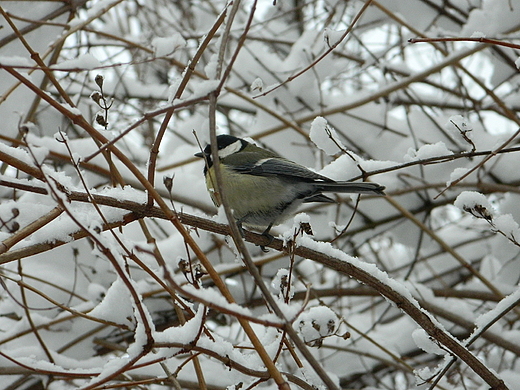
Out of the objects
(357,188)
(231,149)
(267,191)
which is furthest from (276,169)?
(357,188)

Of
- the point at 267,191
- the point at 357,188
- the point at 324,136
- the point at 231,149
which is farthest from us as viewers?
the point at 231,149

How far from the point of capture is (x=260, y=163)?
9.73 feet

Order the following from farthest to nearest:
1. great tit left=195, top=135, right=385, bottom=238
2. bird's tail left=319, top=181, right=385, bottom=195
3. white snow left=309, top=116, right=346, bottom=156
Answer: great tit left=195, top=135, right=385, bottom=238, bird's tail left=319, top=181, right=385, bottom=195, white snow left=309, top=116, right=346, bottom=156

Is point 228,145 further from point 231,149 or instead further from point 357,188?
point 357,188

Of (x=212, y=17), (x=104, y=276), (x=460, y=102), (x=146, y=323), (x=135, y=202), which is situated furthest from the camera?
(x=212, y=17)

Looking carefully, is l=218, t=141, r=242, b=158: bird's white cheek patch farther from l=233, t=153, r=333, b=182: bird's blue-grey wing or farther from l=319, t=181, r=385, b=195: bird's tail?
l=319, t=181, r=385, b=195: bird's tail

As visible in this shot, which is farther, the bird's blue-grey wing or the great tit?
the great tit

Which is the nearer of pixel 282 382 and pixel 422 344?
pixel 282 382

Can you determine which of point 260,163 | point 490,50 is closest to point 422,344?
point 260,163

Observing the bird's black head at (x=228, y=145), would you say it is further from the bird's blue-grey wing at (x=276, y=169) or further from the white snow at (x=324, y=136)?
the white snow at (x=324, y=136)

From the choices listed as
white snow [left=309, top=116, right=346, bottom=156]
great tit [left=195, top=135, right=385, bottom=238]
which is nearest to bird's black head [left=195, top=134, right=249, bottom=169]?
great tit [left=195, top=135, right=385, bottom=238]

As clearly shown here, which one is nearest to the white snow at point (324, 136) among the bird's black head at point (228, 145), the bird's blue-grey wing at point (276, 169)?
the bird's blue-grey wing at point (276, 169)

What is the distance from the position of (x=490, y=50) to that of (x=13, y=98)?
2788mm

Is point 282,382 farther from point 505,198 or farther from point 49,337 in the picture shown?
point 505,198
